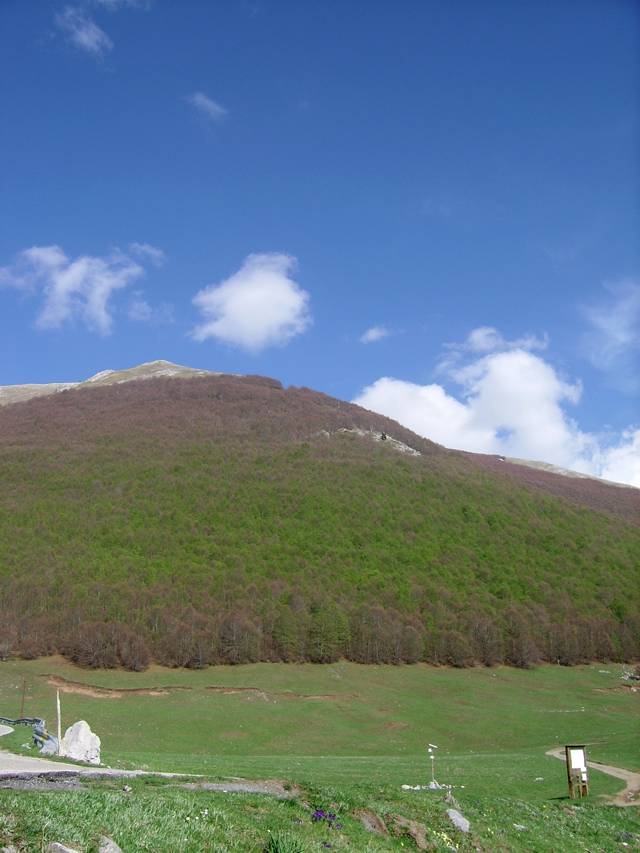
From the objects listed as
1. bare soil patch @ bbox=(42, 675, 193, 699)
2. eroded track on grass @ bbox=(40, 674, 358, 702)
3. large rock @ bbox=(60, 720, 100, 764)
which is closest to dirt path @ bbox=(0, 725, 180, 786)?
large rock @ bbox=(60, 720, 100, 764)

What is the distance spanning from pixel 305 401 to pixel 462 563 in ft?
220

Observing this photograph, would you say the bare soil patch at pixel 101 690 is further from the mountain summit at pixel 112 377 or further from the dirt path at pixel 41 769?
the mountain summit at pixel 112 377

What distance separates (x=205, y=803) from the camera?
9.11 metres

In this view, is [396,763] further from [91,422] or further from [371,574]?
[91,422]

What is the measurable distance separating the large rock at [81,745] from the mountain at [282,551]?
40.1 meters

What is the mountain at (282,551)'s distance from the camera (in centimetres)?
6278

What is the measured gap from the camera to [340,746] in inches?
1473

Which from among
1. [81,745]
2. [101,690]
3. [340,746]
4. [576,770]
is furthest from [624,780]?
[101,690]

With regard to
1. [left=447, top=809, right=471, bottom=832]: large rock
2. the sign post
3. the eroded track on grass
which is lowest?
the eroded track on grass

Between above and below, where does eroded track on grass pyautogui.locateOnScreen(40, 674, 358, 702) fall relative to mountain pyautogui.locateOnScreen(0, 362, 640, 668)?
below

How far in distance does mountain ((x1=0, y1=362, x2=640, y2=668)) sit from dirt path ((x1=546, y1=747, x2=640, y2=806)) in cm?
3830

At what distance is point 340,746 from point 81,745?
22.5 metres

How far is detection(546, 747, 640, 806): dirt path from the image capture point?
19.0 m

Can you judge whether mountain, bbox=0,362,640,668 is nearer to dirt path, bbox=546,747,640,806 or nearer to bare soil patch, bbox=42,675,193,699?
bare soil patch, bbox=42,675,193,699
